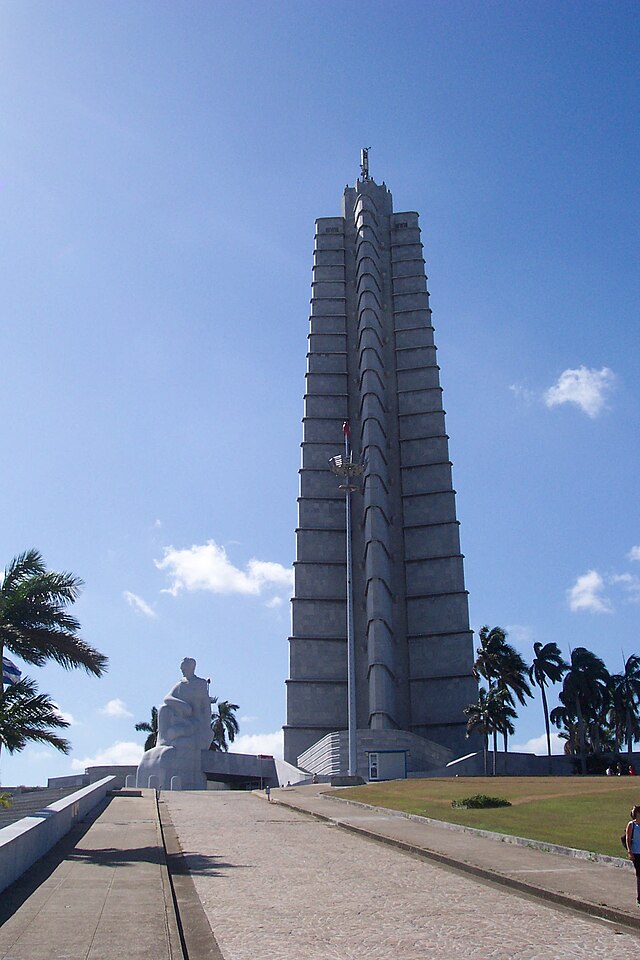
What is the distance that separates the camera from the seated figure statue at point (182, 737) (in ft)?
151

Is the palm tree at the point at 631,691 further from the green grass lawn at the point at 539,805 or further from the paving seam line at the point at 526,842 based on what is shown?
the paving seam line at the point at 526,842

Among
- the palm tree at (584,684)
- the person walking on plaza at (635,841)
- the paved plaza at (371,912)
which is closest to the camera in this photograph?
the paved plaza at (371,912)

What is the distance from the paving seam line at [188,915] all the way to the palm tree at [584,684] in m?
51.3

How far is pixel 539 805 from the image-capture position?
2252 cm

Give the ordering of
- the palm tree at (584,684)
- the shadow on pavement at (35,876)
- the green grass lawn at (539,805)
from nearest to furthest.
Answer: the shadow on pavement at (35,876) < the green grass lawn at (539,805) < the palm tree at (584,684)

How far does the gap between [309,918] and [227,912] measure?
0.98 metres

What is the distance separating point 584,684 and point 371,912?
56.1 metres

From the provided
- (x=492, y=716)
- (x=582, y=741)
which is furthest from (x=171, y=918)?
(x=582, y=741)

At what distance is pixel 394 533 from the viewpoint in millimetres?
72312

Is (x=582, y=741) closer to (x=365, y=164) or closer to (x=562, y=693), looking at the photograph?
(x=562, y=693)

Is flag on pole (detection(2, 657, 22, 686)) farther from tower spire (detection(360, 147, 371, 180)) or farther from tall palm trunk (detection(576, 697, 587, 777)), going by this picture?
tower spire (detection(360, 147, 371, 180))

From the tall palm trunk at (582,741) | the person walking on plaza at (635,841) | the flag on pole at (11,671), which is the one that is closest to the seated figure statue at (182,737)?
the tall palm trunk at (582,741)

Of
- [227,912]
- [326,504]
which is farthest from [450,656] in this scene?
[227,912]

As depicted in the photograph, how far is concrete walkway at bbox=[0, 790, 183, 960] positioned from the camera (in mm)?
7323
